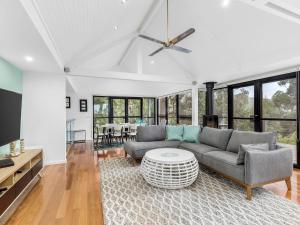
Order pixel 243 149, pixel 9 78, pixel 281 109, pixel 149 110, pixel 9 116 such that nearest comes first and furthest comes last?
pixel 243 149 → pixel 9 116 → pixel 9 78 → pixel 281 109 → pixel 149 110

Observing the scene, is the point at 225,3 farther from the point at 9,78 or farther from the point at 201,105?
the point at 9,78

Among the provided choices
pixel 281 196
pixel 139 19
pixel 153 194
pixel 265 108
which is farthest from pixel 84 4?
pixel 265 108

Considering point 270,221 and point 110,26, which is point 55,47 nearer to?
point 110,26

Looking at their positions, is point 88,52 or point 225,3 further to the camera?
point 88,52

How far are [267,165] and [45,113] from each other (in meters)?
4.58

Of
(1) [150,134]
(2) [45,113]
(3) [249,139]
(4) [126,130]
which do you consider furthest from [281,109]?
(2) [45,113]

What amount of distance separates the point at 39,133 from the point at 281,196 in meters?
4.87

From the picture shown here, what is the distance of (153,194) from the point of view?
2.42m

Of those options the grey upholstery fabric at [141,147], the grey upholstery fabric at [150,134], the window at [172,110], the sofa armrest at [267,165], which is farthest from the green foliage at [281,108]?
the window at [172,110]

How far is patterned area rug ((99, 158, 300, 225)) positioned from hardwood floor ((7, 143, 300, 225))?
19 cm

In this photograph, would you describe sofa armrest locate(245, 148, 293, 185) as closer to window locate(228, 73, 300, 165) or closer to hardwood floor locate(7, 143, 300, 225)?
hardwood floor locate(7, 143, 300, 225)

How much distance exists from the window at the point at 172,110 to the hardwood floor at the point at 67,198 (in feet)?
16.4

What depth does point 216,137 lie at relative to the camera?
3.56 meters

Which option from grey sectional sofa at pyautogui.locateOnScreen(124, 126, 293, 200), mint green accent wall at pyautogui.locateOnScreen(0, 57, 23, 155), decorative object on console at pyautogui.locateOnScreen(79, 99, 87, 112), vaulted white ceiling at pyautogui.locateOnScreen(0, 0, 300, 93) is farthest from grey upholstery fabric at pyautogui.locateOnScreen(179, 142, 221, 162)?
decorative object on console at pyautogui.locateOnScreen(79, 99, 87, 112)
